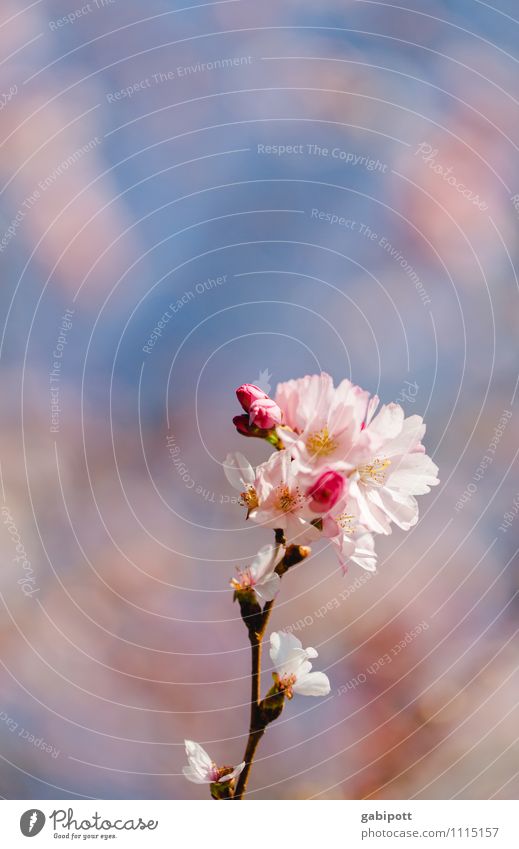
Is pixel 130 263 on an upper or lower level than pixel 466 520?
upper

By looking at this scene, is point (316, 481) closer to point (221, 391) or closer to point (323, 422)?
point (323, 422)

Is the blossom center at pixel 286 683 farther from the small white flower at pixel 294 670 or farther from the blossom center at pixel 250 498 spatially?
the blossom center at pixel 250 498

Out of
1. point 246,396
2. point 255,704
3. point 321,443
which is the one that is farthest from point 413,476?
point 255,704

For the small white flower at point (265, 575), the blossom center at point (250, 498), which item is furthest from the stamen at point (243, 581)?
the blossom center at point (250, 498)

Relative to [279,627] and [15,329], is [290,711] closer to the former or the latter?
[279,627]

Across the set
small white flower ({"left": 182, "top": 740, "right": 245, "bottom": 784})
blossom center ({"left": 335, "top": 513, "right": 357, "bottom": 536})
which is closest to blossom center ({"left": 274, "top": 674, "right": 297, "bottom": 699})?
small white flower ({"left": 182, "top": 740, "right": 245, "bottom": 784})
